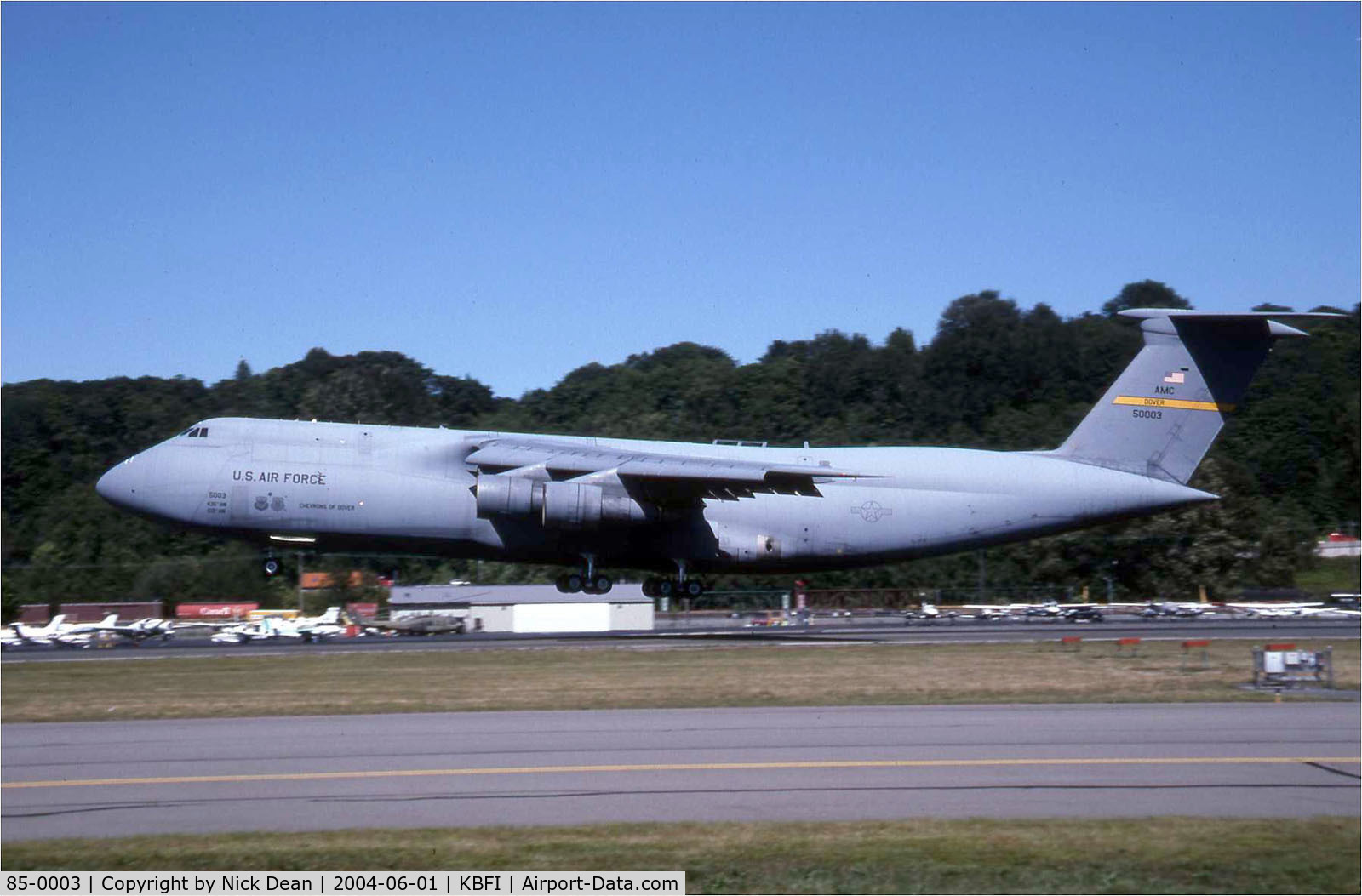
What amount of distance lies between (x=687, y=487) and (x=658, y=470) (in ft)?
2.56

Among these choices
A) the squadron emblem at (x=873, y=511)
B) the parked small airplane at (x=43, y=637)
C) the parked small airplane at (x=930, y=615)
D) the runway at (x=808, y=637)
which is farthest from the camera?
the parked small airplane at (x=930, y=615)

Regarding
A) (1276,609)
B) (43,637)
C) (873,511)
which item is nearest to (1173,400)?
(873,511)

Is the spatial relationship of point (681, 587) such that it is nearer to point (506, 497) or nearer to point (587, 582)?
point (587, 582)

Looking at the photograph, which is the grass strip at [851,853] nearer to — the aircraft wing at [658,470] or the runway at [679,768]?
the runway at [679,768]

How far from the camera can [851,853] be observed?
26.6 ft

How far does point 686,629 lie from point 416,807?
28597 mm

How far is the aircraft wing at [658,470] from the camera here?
24188 millimetres

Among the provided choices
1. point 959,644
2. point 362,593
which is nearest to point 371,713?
point 959,644

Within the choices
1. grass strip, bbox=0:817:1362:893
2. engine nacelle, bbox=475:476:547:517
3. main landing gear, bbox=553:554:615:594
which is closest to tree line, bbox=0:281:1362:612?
engine nacelle, bbox=475:476:547:517

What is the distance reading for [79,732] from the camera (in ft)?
44.5

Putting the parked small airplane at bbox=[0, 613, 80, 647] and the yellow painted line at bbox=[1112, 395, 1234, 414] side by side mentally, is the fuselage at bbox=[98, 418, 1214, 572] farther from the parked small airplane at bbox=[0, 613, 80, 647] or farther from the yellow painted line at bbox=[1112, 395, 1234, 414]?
the parked small airplane at bbox=[0, 613, 80, 647]

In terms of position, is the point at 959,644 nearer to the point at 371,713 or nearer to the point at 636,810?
the point at 371,713

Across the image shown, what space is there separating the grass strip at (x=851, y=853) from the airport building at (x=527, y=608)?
28.1 m
